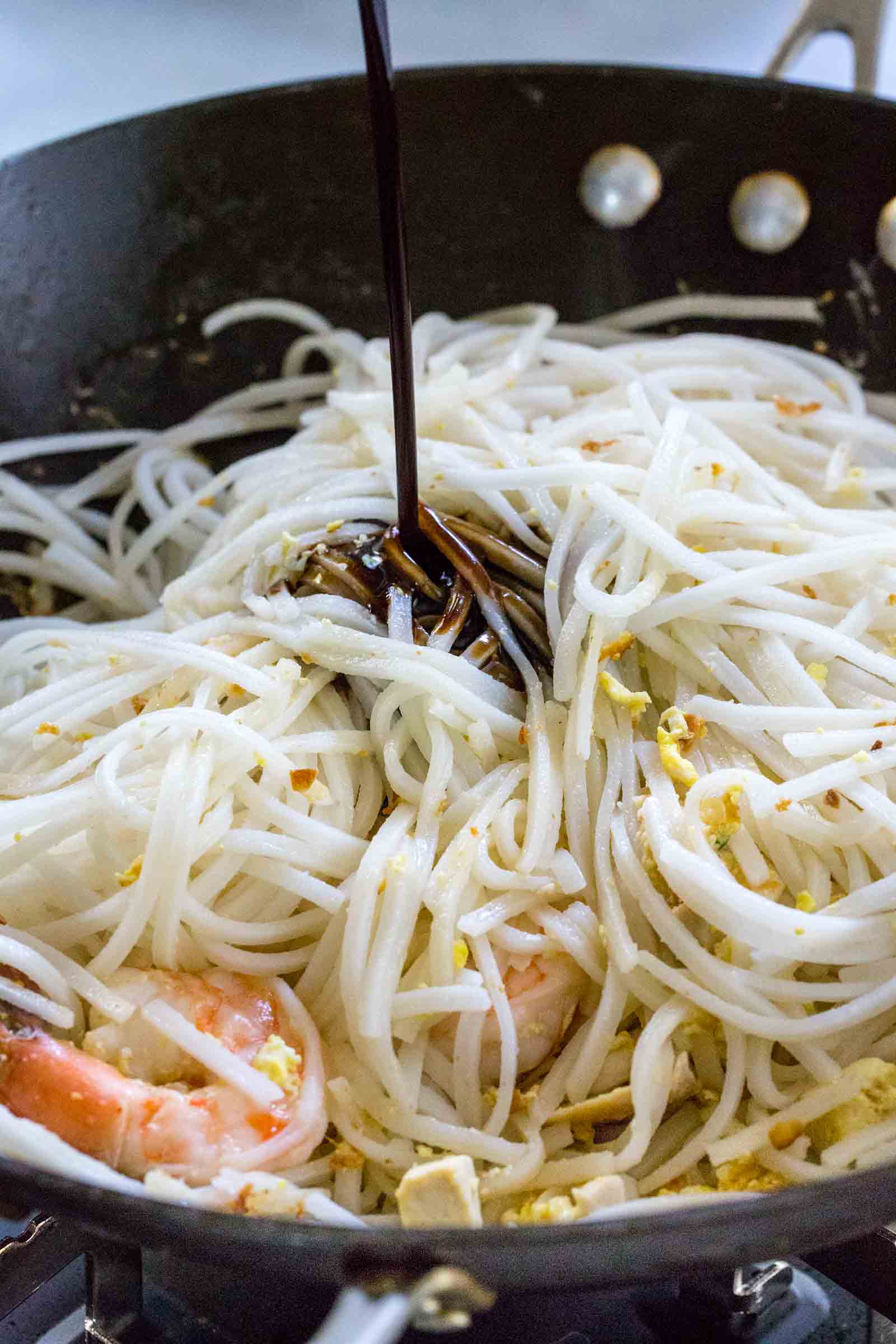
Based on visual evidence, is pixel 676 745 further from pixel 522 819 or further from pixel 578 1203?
pixel 578 1203

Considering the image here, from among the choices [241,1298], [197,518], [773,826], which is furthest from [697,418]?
[241,1298]

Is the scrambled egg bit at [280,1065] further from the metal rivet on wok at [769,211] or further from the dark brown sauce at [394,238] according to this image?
the metal rivet on wok at [769,211]

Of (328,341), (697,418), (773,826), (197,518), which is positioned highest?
(328,341)

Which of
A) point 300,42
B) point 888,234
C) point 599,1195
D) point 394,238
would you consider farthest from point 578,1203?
point 300,42

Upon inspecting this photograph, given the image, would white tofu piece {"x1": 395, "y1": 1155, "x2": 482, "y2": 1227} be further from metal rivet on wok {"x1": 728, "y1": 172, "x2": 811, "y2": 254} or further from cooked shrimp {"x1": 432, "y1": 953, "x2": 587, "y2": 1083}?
metal rivet on wok {"x1": 728, "y1": 172, "x2": 811, "y2": 254}

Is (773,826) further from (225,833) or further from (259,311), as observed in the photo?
(259,311)

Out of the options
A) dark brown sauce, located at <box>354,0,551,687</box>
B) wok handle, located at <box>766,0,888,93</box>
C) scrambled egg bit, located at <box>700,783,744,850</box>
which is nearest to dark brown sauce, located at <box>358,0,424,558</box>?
dark brown sauce, located at <box>354,0,551,687</box>

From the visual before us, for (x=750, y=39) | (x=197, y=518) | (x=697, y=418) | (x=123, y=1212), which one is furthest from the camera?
(x=750, y=39)
